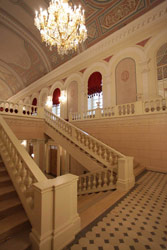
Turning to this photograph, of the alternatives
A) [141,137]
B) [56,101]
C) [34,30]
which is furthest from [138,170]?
[34,30]

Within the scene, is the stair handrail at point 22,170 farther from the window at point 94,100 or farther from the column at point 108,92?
the window at point 94,100

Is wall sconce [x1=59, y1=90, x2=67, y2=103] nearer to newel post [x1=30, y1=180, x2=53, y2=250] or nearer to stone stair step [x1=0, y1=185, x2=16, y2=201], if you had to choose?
stone stair step [x1=0, y1=185, x2=16, y2=201]

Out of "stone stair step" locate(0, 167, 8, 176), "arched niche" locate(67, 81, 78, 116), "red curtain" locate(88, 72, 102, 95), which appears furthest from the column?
"stone stair step" locate(0, 167, 8, 176)

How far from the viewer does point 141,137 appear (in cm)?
564

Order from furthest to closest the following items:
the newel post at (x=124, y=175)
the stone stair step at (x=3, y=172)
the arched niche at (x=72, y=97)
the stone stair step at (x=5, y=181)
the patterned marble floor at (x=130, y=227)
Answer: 1. the arched niche at (x=72, y=97)
2. the newel post at (x=124, y=175)
3. the stone stair step at (x=3, y=172)
4. the stone stair step at (x=5, y=181)
5. the patterned marble floor at (x=130, y=227)

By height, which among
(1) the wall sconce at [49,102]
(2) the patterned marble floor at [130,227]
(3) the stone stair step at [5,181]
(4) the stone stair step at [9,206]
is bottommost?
(2) the patterned marble floor at [130,227]

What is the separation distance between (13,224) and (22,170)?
2.67 ft

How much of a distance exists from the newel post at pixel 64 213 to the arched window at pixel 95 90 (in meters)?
7.19

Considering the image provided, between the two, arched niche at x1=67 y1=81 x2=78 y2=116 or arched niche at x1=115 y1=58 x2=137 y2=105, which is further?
arched niche at x1=67 y1=81 x2=78 y2=116

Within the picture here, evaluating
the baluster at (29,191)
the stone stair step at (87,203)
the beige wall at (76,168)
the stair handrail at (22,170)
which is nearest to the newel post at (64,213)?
the stair handrail at (22,170)

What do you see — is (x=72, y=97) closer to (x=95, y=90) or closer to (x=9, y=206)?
(x=95, y=90)

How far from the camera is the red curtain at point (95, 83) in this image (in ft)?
28.2

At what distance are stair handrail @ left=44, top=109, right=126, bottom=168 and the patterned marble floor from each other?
4.27ft

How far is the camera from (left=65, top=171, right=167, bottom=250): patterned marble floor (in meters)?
1.75
